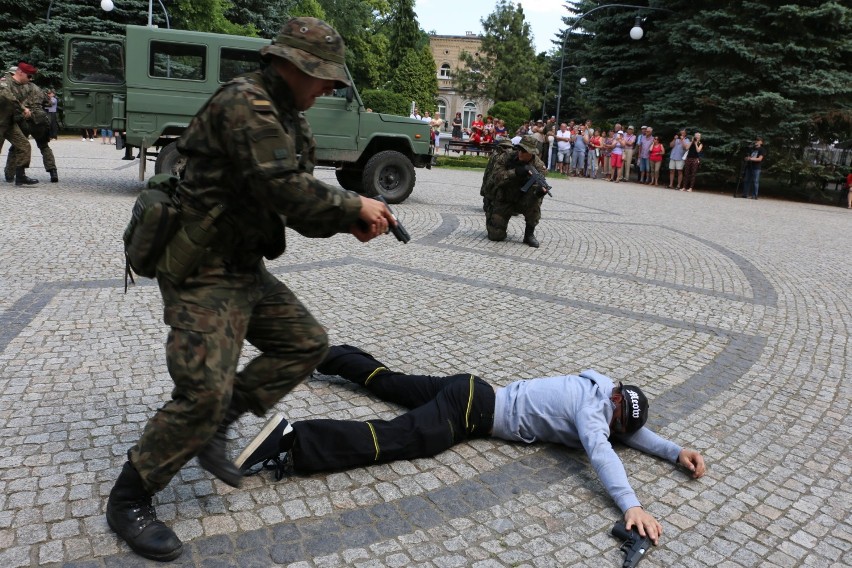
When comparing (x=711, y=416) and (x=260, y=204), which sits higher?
(x=260, y=204)

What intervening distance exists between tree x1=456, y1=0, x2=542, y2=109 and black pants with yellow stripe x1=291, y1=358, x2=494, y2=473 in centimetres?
5103

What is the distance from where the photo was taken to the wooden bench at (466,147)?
93.5 feet

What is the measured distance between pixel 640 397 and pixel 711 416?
1019 mm

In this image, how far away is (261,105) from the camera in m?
2.35

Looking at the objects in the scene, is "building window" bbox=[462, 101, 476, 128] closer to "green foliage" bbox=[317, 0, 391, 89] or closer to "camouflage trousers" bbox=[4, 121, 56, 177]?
"green foliage" bbox=[317, 0, 391, 89]

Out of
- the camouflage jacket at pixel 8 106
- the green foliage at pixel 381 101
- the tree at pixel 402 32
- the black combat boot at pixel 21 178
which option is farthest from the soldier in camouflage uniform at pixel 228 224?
the tree at pixel 402 32

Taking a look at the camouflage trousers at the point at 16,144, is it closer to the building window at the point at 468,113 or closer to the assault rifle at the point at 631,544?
the assault rifle at the point at 631,544

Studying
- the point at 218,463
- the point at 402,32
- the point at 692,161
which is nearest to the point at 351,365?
the point at 218,463

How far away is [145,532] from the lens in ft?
8.18

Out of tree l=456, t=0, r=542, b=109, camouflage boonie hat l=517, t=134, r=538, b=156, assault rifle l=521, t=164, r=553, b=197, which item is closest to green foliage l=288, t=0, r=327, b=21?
tree l=456, t=0, r=542, b=109

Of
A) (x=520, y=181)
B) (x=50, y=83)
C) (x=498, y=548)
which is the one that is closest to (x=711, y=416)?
(x=498, y=548)

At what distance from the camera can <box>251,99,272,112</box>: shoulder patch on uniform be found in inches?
92.0

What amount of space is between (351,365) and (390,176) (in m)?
8.65

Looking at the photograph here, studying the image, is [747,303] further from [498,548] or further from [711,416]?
[498,548]
